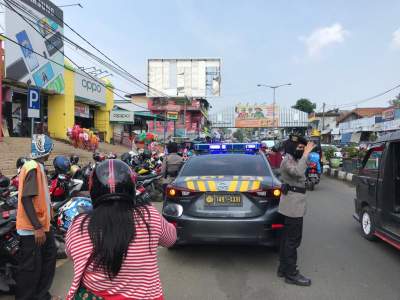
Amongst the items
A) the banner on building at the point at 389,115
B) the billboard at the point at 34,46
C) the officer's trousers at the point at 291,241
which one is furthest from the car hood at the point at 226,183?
the banner on building at the point at 389,115

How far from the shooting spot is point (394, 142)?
18.7ft

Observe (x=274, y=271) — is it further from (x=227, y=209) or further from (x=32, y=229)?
(x=32, y=229)

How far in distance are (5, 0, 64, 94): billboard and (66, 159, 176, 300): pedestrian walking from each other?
53.1 ft

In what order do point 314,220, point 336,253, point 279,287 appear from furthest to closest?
point 314,220
point 336,253
point 279,287

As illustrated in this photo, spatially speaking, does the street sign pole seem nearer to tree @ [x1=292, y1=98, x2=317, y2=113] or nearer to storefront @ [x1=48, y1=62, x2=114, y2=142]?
storefront @ [x1=48, y1=62, x2=114, y2=142]

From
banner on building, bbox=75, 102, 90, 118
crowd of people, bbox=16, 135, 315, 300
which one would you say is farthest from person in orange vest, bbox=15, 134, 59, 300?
banner on building, bbox=75, 102, 90, 118

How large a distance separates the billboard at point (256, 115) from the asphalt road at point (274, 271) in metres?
66.7

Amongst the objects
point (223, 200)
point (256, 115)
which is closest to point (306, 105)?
point (256, 115)

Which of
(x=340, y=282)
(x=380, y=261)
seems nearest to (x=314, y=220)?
(x=380, y=261)

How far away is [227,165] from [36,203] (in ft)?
9.67

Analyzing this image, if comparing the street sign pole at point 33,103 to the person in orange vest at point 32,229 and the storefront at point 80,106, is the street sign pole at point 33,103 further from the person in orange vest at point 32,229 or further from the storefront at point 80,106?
the storefront at point 80,106

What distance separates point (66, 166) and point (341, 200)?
7.75 meters

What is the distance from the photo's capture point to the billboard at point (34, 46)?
17.5 metres

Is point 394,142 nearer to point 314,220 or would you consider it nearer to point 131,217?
point 314,220
